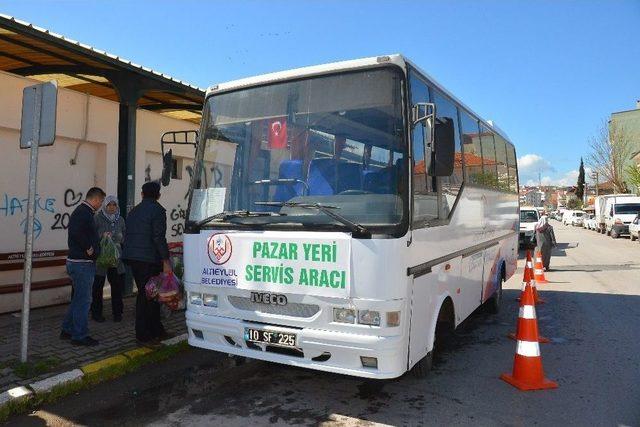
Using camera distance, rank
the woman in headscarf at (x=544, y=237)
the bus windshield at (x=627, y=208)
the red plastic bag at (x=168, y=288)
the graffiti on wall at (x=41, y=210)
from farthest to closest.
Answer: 1. the bus windshield at (x=627, y=208)
2. the woman in headscarf at (x=544, y=237)
3. the graffiti on wall at (x=41, y=210)
4. the red plastic bag at (x=168, y=288)

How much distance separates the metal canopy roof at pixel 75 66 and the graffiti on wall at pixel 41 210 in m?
1.84

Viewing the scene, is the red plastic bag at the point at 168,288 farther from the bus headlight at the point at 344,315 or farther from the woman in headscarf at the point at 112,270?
the bus headlight at the point at 344,315

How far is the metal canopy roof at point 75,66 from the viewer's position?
18.6 ft

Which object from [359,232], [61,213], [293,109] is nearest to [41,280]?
[61,213]

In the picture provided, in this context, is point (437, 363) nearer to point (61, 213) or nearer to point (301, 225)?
point (301, 225)

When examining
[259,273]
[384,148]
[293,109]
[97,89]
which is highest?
[97,89]

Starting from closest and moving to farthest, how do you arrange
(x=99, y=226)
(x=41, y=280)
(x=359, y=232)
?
(x=359, y=232)
(x=99, y=226)
(x=41, y=280)

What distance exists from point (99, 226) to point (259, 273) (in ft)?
11.3

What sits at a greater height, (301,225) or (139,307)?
(301,225)

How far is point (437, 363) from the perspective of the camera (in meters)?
5.40

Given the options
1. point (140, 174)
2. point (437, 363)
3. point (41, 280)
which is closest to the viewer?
point (437, 363)

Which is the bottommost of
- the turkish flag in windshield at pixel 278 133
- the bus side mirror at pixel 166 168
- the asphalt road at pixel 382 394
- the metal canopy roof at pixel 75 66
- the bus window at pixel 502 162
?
the asphalt road at pixel 382 394

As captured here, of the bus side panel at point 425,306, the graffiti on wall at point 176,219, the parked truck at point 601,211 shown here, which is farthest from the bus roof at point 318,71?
the parked truck at point 601,211

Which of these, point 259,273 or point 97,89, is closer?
point 259,273
